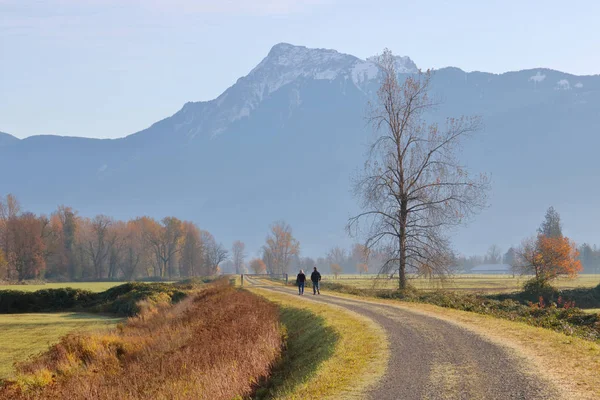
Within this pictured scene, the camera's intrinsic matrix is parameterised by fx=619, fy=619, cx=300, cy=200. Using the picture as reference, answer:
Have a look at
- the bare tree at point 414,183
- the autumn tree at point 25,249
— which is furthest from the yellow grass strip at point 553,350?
the autumn tree at point 25,249

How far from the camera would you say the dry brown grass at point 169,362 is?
19594 mm

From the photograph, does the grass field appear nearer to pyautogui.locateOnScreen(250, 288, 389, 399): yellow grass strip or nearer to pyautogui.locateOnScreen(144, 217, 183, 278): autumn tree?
pyautogui.locateOnScreen(250, 288, 389, 399): yellow grass strip

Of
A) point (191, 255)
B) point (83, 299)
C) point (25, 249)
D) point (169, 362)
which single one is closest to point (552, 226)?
point (191, 255)

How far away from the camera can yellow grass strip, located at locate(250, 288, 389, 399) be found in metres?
15.4

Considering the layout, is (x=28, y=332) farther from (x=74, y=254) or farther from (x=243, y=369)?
(x=74, y=254)

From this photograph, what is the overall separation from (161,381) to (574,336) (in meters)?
14.3

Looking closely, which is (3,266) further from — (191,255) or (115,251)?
(191,255)

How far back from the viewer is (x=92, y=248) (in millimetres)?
150250

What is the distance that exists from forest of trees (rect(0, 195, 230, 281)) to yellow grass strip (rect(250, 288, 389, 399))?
102534 mm

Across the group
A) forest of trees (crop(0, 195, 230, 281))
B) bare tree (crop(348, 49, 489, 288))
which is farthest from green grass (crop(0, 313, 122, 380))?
forest of trees (crop(0, 195, 230, 281))

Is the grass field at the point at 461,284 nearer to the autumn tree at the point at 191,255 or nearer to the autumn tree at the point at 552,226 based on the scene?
the autumn tree at the point at 552,226

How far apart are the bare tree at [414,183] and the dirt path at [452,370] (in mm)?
20511

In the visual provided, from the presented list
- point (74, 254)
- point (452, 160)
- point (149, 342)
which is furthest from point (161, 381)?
point (74, 254)

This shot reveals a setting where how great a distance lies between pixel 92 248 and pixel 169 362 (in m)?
135
